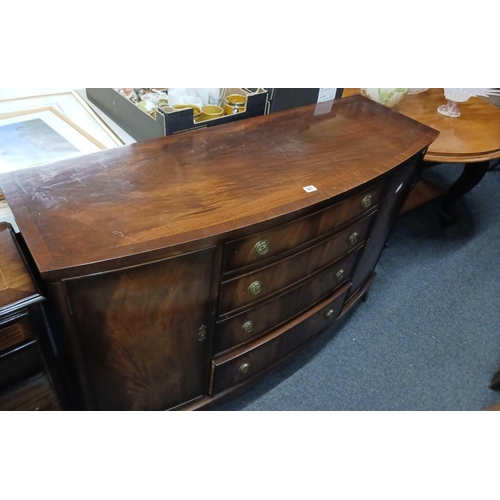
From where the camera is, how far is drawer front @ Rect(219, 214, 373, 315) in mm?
924

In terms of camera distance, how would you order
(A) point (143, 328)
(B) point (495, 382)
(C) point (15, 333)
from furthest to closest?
(B) point (495, 382) → (A) point (143, 328) → (C) point (15, 333)

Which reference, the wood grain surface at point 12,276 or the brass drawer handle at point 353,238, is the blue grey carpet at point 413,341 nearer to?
the brass drawer handle at point 353,238

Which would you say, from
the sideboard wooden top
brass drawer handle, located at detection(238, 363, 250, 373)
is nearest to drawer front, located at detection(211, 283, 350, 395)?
brass drawer handle, located at detection(238, 363, 250, 373)

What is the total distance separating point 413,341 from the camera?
1.60m

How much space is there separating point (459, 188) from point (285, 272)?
1525mm

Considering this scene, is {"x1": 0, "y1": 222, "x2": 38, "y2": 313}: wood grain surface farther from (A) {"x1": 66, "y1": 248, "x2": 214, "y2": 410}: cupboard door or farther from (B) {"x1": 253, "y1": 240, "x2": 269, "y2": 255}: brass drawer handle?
(B) {"x1": 253, "y1": 240, "x2": 269, "y2": 255}: brass drawer handle

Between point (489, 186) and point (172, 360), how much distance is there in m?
2.43

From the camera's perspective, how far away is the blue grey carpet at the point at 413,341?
1.39 metres

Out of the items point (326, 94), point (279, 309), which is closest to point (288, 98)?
point (326, 94)

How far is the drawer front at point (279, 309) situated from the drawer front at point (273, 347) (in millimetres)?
32

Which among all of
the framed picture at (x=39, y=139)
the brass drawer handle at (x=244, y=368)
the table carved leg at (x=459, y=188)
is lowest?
the brass drawer handle at (x=244, y=368)

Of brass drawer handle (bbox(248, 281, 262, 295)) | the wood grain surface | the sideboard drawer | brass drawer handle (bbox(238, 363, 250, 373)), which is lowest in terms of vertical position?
brass drawer handle (bbox(238, 363, 250, 373))

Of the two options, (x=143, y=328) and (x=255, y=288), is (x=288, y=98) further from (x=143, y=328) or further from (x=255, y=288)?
(x=143, y=328)

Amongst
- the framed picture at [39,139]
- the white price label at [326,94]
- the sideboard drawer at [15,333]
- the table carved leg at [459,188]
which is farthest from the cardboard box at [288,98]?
the table carved leg at [459,188]
